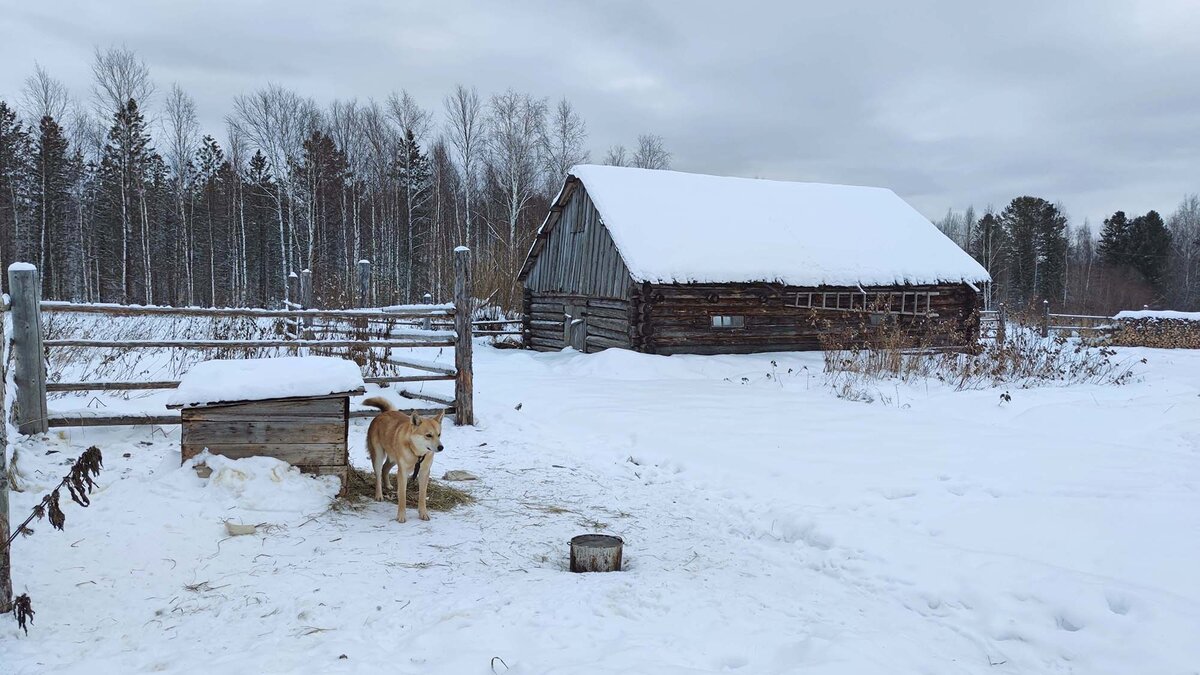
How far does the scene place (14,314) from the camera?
613 centimetres

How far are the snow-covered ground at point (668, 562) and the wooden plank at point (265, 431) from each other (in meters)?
0.27

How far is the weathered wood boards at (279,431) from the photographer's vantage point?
5434 mm

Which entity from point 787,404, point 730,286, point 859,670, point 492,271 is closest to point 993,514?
point 859,670

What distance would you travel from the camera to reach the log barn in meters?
17.2

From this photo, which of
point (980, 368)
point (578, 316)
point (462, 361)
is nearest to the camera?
point (462, 361)

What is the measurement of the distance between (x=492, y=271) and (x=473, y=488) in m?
22.0

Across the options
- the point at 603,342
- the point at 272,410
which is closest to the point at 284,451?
the point at 272,410

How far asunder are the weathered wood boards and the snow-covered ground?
21cm

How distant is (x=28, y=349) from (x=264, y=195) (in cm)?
3307

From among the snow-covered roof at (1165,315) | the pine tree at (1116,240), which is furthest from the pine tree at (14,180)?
the pine tree at (1116,240)

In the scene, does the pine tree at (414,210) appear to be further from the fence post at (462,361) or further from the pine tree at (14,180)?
the fence post at (462,361)

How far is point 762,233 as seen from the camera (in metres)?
19.1

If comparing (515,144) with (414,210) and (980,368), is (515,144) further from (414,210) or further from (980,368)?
(980,368)

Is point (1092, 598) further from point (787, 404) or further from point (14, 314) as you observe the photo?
point (14, 314)
